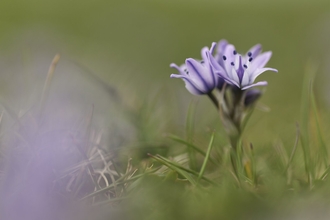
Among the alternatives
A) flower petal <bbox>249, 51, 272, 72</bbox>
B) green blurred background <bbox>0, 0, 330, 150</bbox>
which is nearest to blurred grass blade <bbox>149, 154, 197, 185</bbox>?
flower petal <bbox>249, 51, 272, 72</bbox>

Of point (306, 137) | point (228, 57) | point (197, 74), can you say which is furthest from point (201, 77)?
point (306, 137)

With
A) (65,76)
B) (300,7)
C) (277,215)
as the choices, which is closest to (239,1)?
(300,7)

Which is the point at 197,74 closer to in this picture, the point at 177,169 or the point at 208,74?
the point at 208,74

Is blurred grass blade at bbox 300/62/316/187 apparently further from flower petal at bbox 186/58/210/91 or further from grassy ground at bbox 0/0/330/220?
flower petal at bbox 186/58/210/91

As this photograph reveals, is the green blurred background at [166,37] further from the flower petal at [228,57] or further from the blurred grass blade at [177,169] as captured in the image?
the blurred grass blade at [177,169]

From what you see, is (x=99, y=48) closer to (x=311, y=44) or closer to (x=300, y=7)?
(x=311, y=44)

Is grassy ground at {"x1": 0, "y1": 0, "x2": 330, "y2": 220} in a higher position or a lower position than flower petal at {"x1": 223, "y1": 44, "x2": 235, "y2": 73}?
lower

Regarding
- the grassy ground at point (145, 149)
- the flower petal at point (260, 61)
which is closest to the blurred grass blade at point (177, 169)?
the grassy ground at point (145, 149)

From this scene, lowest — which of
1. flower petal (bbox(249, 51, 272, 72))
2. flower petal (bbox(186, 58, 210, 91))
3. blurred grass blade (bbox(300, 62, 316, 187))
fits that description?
blurred grass blade (bbox(300, 62, 316, 187))
